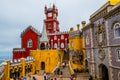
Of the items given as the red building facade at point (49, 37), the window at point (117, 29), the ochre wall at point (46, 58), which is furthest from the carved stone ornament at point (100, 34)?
the red building facade at point (49, 37)

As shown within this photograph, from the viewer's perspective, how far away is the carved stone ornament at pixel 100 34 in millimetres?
23580

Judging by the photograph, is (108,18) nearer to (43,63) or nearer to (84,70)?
(84,70)

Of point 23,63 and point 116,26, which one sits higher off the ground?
point 116,26

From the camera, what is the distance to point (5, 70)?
2311 cm

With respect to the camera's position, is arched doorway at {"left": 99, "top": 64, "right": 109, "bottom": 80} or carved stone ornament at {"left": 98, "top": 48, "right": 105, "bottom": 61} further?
arched doorway at {"left": 99, "top": 64, "right": 109, "bottom": 80}

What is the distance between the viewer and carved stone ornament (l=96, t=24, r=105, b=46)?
77.4 ft

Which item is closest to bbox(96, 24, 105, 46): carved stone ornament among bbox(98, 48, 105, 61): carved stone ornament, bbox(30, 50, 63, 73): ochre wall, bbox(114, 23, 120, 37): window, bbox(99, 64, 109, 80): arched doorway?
bbox(98, 48, 105, 61): carved stone ornament

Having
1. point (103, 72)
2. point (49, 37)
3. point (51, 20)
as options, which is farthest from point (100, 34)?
point (51, 20)

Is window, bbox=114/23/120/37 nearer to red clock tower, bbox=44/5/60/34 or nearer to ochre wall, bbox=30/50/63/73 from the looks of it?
ochre wall, bbox=30/50/63/73

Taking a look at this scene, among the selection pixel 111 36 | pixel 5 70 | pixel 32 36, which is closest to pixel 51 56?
pixel 32 36

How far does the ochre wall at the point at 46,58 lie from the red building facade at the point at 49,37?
642 centimetres

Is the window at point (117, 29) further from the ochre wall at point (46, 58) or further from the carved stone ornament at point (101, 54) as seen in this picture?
the ochre wall at point (46, 58)

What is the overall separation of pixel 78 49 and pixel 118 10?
64.8 feet

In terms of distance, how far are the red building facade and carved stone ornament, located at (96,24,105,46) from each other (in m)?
20.1
